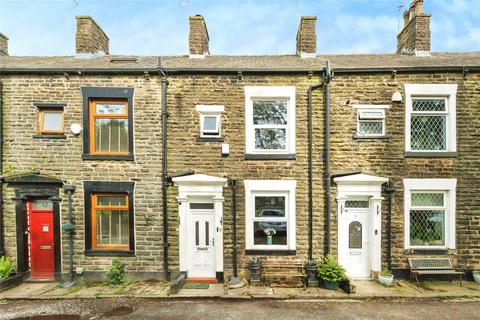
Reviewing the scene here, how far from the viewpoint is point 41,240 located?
7.99 meters

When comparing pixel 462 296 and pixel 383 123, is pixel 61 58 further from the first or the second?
pixel 462 296

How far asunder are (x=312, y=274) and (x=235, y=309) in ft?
8.13

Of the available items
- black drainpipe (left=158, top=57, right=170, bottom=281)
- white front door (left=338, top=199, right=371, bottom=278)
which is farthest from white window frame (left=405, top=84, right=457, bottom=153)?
black drainpipe (left=158, top=57, right=170, bottom=281)

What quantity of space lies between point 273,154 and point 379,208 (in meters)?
3.63

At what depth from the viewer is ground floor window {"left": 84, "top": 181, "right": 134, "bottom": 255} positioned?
310 inches

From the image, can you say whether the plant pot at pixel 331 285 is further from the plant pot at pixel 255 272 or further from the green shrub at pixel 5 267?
the green shrub at pixel 5 267

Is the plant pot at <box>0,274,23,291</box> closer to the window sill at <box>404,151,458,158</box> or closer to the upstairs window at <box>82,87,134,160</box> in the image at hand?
the upstairs window at <box>82,87,134,160</box>

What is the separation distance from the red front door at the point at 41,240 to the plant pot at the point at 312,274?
25.9 ft

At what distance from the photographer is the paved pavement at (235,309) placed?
5.89 m

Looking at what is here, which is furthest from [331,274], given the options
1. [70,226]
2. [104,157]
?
[70,226]

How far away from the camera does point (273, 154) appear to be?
7.93 metres

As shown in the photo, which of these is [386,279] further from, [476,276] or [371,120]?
[371,120]

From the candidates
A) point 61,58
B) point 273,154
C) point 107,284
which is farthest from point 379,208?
point 61,58

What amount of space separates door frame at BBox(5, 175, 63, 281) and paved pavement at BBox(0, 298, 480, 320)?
136 centimetres
